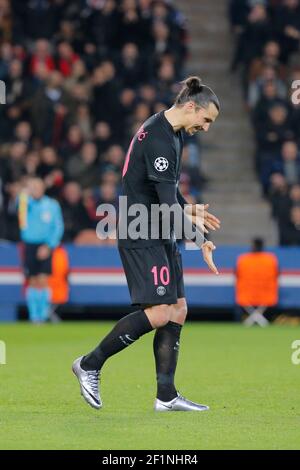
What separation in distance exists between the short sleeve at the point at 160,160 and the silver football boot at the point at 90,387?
1.42m

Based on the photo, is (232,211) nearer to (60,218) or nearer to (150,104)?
(150,104)

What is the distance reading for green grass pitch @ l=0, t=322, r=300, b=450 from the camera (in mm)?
7398

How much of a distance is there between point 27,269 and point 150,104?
4.03 meters

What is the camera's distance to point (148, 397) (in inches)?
380

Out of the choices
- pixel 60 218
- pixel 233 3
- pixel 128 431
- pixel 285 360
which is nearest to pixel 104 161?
pixel 60 218

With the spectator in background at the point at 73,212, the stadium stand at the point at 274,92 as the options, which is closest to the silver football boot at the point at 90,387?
the spectator in background at the point at 73,212

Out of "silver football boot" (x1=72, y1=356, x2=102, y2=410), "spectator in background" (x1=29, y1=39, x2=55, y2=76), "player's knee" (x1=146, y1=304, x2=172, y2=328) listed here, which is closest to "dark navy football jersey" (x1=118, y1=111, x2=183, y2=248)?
"player's knee" (x1=146, y1=304, x2=172, y2=328)

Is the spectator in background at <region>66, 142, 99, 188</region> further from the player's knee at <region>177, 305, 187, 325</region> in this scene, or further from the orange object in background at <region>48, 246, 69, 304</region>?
the player's knee at <region>177, 305, 187, 325</region>

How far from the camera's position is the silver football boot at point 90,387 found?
28.4ft

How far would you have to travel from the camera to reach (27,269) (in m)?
18.4

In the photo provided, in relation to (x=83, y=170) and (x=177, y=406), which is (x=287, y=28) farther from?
(x=177, y=406)

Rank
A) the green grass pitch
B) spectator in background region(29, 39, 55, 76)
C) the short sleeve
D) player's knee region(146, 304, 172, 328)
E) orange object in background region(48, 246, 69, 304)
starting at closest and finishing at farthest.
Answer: the green grass pitch < the short sleeve < player's knee region(146, 304, 172, 328) < orange object in background region(48, 246, 69, 304) < spectator in background region(29, 39, 55, 76)

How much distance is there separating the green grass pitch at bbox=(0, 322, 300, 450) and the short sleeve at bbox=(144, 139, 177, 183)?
5.24 ft

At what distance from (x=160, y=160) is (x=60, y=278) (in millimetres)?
10615
